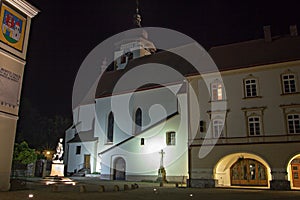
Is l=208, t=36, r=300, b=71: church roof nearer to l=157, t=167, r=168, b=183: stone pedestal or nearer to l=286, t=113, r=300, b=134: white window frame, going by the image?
l=286, t=113, r=300, b=134: white window frame

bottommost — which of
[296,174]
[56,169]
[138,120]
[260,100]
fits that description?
[296,174]

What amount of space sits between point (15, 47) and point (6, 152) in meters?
5.46

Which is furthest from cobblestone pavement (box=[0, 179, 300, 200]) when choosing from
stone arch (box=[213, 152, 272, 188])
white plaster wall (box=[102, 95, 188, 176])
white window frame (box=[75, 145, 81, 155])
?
white window frame (box=[75, 145, 81, 155])

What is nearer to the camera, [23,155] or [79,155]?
[23,155]

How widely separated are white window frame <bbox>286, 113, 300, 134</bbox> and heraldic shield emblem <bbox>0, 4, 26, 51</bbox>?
56.6 ft

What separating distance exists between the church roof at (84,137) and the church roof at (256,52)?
18581 mm

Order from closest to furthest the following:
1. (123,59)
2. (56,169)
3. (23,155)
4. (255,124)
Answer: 1. (255,124)
2. (56,169)
3. (23,155)
4. (123,59)

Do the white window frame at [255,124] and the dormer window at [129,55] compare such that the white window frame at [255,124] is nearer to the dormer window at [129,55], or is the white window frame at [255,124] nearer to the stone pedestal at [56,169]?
the stone pedestal at [56,169]

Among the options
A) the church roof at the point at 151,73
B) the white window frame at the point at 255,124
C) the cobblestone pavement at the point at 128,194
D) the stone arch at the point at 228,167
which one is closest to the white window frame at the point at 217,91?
the white window frame at the point at 255,124

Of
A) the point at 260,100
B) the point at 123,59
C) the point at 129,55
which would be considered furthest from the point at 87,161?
the point at 260,100

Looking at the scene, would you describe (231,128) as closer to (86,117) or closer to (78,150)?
(78,150)

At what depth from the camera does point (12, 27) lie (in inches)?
615

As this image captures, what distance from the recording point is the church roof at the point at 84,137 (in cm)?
3674

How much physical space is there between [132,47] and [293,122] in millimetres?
30372
